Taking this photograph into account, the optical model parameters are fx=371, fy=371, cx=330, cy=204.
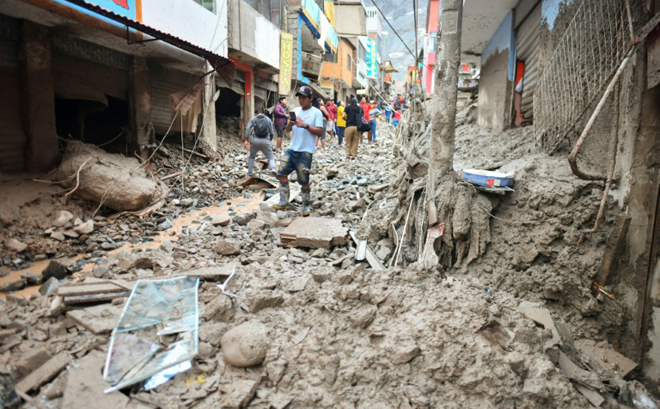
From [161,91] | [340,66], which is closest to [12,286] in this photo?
[161,91]

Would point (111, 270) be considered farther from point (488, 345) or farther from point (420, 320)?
point (488, 345)

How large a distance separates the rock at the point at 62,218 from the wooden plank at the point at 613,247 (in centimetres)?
649

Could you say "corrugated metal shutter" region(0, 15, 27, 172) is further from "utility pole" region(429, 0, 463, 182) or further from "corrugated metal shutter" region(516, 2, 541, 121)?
"corrugated metal shutter" region(516, 2, 541, 121)

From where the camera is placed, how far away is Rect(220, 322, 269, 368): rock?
2.23 m

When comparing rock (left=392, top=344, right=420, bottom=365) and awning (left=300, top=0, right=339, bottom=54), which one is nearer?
rock (left=392, top=344, right=420, bottom=365)

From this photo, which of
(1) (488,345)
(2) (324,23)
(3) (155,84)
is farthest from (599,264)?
(2) (324,23)

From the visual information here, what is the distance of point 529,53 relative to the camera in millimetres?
6574

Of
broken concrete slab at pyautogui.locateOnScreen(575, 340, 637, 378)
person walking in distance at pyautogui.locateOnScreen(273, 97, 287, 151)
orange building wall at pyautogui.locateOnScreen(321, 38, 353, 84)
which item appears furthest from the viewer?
orange building wall at pyautogui.locateOnScreen(321, 38, 353, 84)

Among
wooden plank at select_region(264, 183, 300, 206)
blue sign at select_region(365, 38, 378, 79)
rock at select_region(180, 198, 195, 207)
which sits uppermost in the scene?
blue sign at select_region(365, 38, 378, 79)

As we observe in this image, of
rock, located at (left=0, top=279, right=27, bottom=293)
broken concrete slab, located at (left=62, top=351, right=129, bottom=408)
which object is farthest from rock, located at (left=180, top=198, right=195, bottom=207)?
broken concrete slab, located at (left=62, top=351, right=129, bottom=408)

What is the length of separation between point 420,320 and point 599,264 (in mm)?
2253

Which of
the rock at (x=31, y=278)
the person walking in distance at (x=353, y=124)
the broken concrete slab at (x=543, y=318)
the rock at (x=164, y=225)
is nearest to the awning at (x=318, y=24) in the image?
the person walking in distance at (x=353, y=124)

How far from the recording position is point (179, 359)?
7.17ft

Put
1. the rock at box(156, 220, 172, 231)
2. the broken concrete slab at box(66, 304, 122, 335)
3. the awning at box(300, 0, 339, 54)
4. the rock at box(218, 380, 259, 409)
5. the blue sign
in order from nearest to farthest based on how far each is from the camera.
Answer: the rock at box(218, 380, 259, 409) < the broken concrete slab at box(66, 304, 122, 335) < the rock at box(156, 220, 172, 231) < the awning at box(300, 0, 339, 54) < the blue sign
